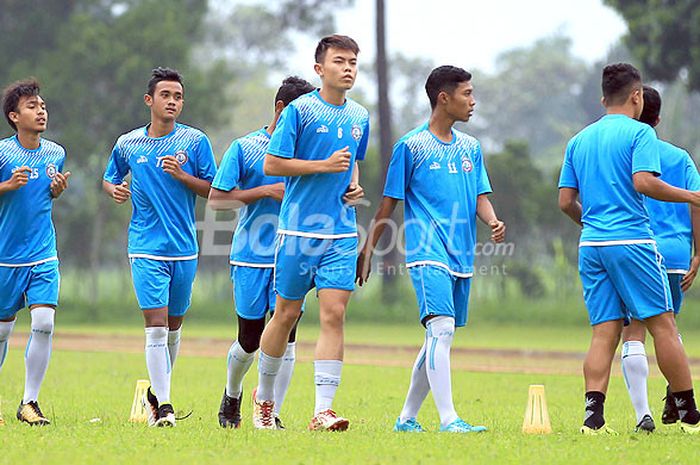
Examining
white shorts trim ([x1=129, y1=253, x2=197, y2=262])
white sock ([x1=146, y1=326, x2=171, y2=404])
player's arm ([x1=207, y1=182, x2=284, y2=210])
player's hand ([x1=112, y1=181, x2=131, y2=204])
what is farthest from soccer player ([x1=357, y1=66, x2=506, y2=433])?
player's hand ([x1=112, y1=181, x2=131, y2=204])

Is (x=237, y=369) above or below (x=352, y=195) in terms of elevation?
below

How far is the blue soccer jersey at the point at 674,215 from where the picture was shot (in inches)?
404

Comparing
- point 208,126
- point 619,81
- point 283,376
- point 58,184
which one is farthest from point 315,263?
point 208,126

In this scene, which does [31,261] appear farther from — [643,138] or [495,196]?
[495,196]

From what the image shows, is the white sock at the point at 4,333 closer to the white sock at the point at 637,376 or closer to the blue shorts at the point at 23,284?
the blue shorts at the point at 23,284

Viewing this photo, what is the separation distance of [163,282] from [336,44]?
234 centimetres

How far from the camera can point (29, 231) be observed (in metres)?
10.8

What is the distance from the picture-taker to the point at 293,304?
31.3ft

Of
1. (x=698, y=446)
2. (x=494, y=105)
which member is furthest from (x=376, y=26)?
(x=494, y=105)

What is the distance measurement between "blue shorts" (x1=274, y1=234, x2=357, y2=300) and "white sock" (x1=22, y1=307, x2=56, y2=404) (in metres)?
2.30

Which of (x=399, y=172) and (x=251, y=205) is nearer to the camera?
(x=399, y=172)

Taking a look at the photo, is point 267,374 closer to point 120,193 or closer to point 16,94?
point 120,193

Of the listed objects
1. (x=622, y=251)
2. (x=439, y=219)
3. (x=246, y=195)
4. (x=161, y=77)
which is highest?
(x=161, y=77)

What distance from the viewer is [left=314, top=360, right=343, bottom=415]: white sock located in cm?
917
